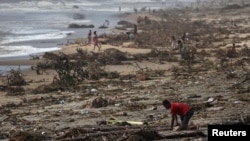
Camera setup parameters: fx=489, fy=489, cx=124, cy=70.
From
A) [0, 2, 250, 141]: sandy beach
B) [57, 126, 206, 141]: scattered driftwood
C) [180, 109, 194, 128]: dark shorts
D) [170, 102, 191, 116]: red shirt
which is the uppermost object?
[170, 102, 191, 116]: red shirt

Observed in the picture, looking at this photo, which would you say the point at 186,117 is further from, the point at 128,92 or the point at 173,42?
the point at 173,42

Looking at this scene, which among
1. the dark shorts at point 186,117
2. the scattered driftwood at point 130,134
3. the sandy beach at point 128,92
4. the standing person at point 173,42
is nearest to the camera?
the scattered driftwood at point 130,134

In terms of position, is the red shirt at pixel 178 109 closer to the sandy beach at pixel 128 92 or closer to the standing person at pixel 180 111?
the standing person at pixel 180 111

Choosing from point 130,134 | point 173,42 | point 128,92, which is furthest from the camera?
point 173,42

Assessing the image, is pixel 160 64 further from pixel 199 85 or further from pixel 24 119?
pixel 24 119

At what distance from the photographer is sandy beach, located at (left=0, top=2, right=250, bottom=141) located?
12664mm

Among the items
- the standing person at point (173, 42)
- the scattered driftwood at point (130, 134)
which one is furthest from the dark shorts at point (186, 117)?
the standing person at point (173, 42)

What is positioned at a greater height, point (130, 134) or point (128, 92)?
point (130, 134)

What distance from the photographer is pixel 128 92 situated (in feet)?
60.2

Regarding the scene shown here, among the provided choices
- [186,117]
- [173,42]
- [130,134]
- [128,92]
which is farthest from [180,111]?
[173,42]

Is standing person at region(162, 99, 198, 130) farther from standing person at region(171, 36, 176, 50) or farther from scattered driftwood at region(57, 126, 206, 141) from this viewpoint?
standing person at region(171, 36, 176, 50)

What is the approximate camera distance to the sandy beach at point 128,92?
41.5 feet

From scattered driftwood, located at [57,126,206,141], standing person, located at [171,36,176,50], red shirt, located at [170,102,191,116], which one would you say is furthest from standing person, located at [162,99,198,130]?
standing person, located at [171,36,176,50]

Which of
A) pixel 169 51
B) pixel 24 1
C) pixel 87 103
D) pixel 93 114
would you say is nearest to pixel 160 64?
pixel 169 51
